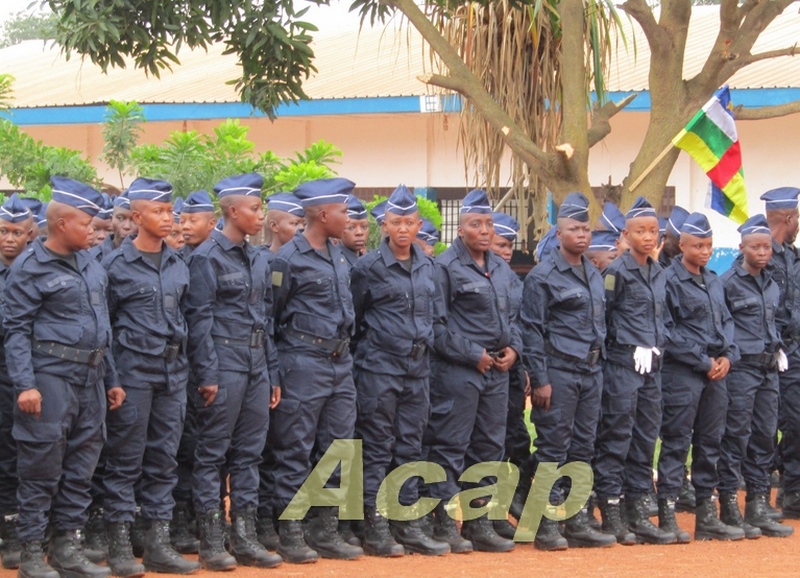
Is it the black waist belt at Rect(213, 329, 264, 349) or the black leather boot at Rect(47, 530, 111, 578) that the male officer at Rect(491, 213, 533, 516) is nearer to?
the black waist belt at Rect(213, 329, 264, 349)

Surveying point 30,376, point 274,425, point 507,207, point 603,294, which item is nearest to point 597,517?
point 603,294

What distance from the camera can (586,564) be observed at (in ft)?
23.9

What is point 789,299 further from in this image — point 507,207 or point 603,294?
point 507,207

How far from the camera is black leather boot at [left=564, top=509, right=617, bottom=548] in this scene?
7.86 meters

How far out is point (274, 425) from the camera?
730cm

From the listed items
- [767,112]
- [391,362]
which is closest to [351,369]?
[391,362]

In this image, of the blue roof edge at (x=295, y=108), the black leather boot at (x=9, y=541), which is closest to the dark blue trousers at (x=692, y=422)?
the black leather boot at (x=9, y=541)

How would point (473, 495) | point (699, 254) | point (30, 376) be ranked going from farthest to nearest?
point (699, 254)
point (473, 495)
point (30, 376)

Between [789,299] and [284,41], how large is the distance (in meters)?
4.05

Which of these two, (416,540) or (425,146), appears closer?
(416,540)

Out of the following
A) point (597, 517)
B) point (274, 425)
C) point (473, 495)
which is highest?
point (274, 425)

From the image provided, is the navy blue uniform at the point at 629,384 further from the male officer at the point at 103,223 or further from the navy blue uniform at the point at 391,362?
the male officer at the point at 103,223

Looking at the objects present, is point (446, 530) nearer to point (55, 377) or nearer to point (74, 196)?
point (55, 377)

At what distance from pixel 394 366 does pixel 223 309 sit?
1.10 meters
